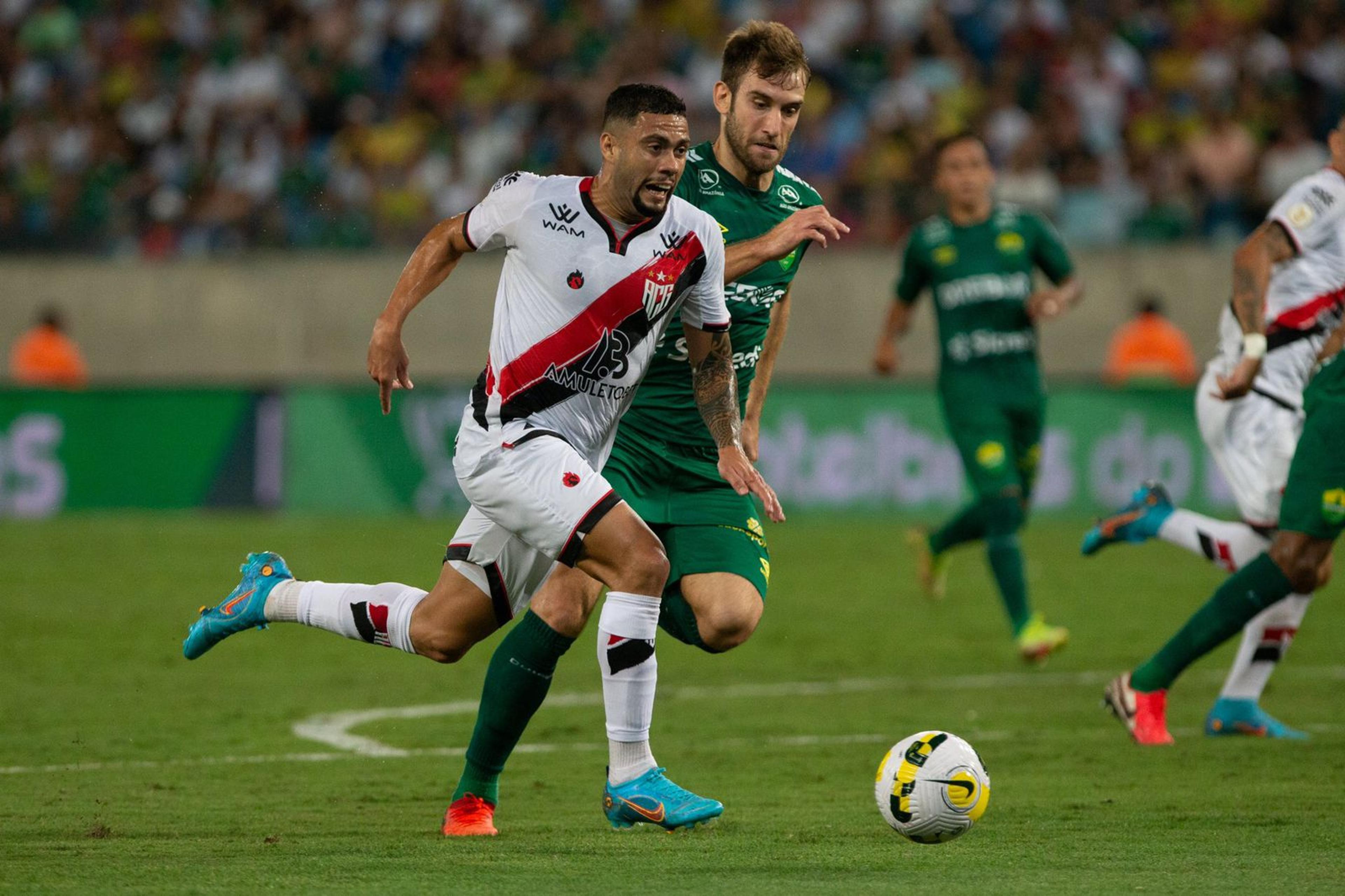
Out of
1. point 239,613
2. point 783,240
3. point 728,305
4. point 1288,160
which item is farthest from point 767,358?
point 1288,160

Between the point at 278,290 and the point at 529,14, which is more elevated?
the point at 529,14

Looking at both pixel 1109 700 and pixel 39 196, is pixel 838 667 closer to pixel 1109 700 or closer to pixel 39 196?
pixel 1109 700

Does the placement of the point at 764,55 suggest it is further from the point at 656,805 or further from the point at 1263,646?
the point at 1263,646

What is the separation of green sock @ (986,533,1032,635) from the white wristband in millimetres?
2550

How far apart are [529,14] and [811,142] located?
4.26 m

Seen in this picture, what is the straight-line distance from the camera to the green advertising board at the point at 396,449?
17.8 meters

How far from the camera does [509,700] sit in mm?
5961

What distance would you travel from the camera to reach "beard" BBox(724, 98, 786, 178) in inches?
262

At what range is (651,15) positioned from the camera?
22.7 metres

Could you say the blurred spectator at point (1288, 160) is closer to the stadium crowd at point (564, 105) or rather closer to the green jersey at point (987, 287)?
the stadium crowd at point (564, 105)

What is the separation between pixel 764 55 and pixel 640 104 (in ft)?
3.34

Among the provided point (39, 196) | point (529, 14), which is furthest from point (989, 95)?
point (39, 196)

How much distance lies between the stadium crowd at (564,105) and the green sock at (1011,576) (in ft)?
33.2

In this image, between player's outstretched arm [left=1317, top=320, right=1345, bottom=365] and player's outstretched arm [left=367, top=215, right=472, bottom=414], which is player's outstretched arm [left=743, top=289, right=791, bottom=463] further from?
player's outstretched arm [left=1317, top=320, right=1345, bottom=365]
